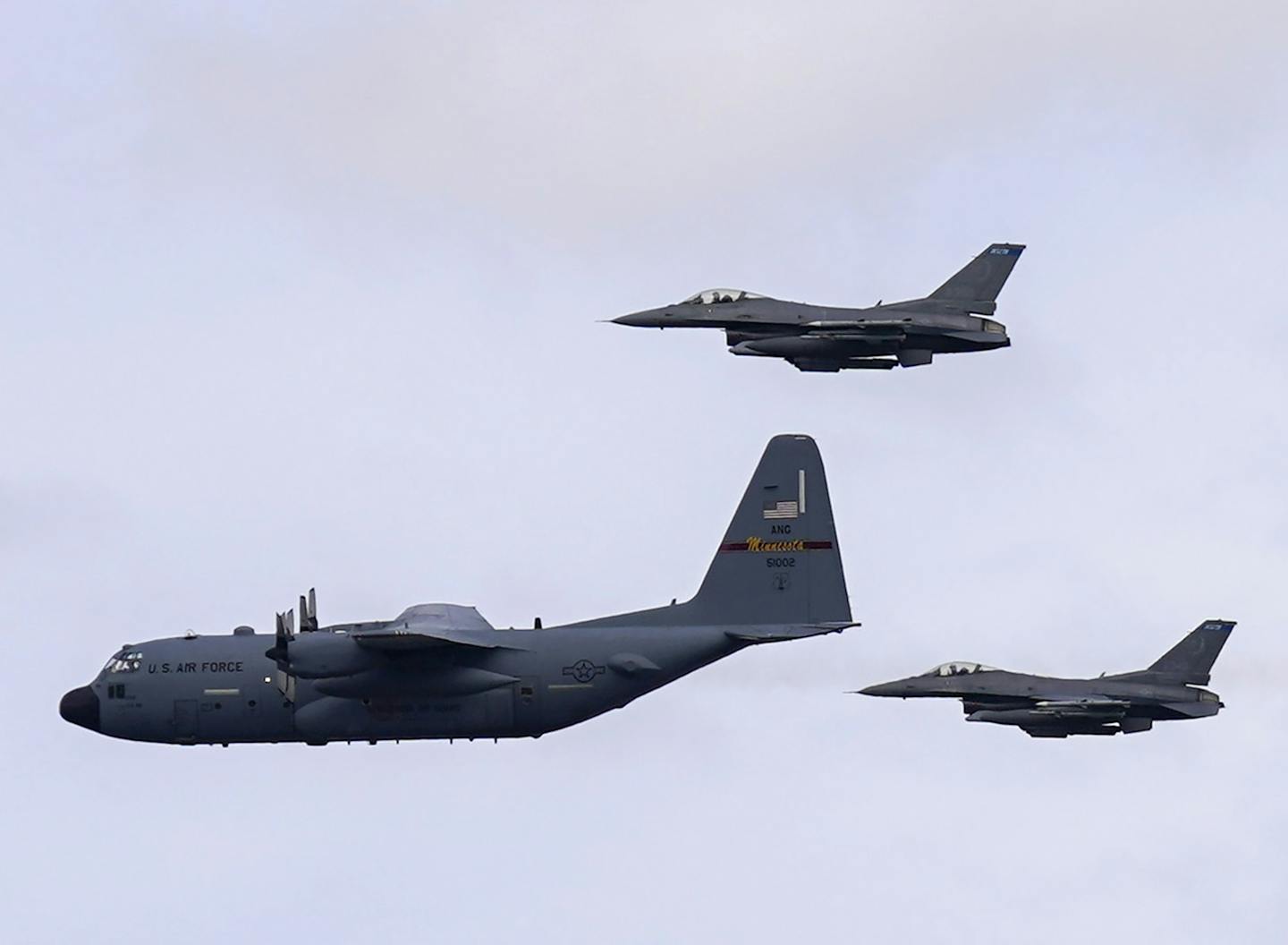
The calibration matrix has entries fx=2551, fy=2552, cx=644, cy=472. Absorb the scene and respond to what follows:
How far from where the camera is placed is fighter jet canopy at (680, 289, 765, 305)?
262 feet

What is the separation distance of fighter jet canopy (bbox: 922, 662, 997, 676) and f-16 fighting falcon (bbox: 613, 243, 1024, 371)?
10716mm

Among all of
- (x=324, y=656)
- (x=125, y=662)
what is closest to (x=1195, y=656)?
(x=324, y=656)

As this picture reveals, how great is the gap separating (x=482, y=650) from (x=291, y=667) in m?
5.13

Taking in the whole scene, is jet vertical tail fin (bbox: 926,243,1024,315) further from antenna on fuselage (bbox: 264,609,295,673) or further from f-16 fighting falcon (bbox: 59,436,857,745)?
antenna on fuselage (bbox: 264,609,295,673)

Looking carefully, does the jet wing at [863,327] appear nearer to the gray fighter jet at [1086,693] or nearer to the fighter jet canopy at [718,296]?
the fighter jet canopy at [718,296]

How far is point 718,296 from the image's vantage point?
262 ft

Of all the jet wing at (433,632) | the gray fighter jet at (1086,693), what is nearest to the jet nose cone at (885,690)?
the gray fighter jet at (1086,693)

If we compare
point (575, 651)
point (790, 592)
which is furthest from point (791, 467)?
point (575, 651)

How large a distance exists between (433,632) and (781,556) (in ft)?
32.7

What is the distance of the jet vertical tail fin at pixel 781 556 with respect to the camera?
70.9 meters

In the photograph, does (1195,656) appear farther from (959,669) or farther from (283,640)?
(283,640)

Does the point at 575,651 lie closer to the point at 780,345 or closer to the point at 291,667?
the point at 291,667

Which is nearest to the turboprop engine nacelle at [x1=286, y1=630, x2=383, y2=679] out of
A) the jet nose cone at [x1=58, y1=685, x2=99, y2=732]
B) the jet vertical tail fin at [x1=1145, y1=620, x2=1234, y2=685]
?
the jet nose cone at [x1=58, y1=685, x2=99, y2=732]

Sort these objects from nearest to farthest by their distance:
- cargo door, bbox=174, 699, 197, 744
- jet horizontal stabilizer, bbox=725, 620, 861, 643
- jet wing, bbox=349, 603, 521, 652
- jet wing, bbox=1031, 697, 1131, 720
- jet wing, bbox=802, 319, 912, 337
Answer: jet wing, bbox=349, 603, 521, 652
jet horizontal stabilizer, bbox=725, 620, 861, 643
cargo door, bbox=174, 699, 197, 744
jet wing, bbox=802, 319, 912, 337
jet wing, bbox=1031, 697, 1131, 720
